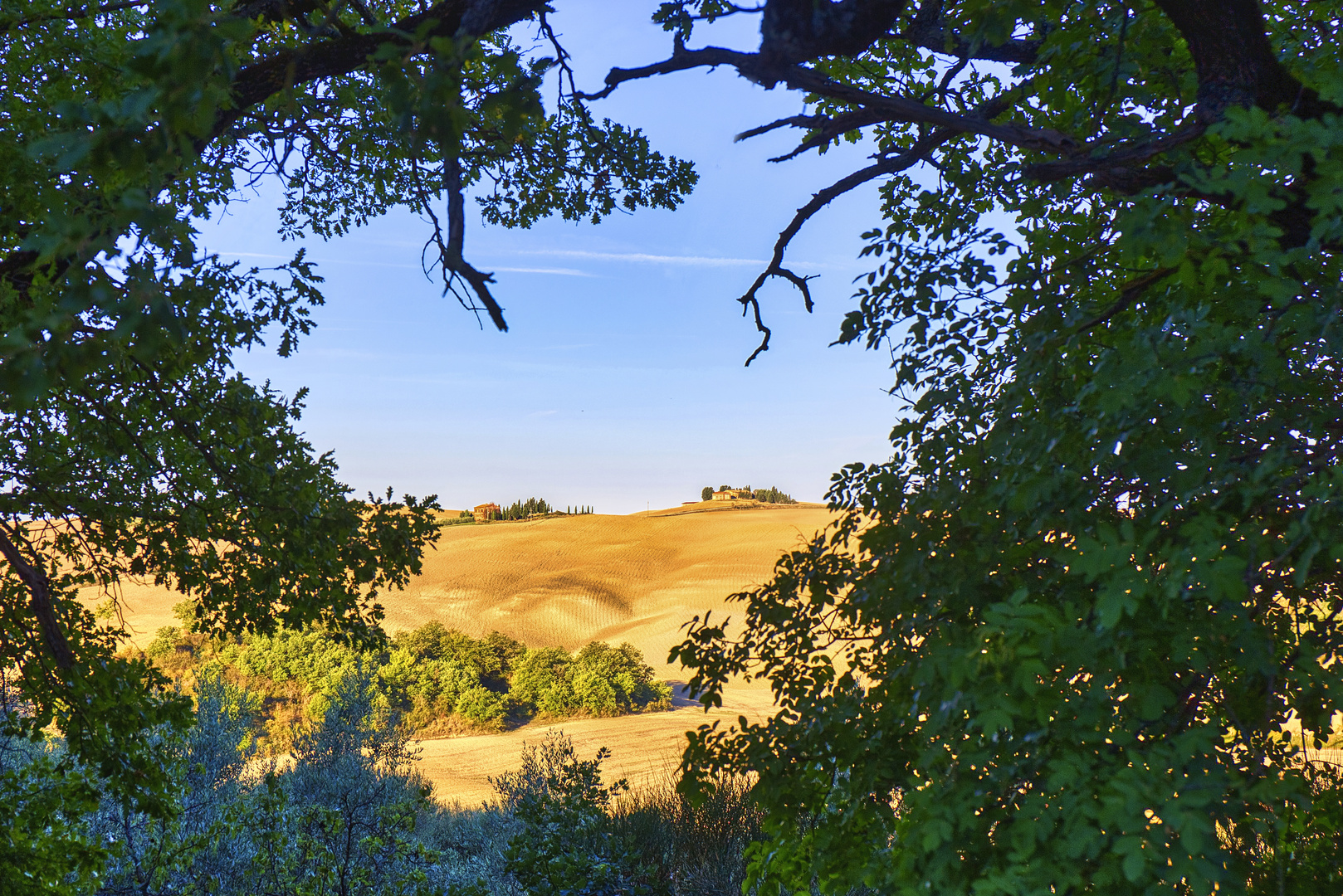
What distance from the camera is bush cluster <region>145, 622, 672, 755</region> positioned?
754 inches

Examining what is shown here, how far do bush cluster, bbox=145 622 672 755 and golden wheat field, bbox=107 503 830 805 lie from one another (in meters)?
0.88

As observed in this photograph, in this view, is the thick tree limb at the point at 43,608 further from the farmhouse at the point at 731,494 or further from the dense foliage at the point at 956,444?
the farmhouse at the point at 731,494

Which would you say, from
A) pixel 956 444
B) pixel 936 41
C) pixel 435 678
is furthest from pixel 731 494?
pixel 956 444

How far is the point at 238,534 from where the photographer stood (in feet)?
17.9

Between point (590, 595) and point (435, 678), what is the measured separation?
9.54 m

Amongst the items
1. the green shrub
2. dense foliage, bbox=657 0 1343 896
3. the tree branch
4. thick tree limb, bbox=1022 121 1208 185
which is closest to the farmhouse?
the green shrub

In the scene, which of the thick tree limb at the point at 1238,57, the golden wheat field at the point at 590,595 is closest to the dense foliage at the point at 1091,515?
the thick tree limb at the point at 1238,57

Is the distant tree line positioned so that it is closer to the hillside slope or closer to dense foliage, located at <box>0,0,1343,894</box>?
the hillside slope

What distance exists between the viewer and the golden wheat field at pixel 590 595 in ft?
54.6

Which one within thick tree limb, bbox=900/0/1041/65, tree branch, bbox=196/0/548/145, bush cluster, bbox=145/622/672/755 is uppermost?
thick tree limb, bbox=900/0/1041/65

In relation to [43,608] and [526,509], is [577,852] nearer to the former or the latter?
[43,608]

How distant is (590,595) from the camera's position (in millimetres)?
29484

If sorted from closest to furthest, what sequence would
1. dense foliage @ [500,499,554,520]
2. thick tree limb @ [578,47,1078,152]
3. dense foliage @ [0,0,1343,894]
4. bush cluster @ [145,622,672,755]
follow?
1. dense foliage @ [0,0,1343,894]
2. thick tree limb @ [578,47,1078,152]
3. bush cluster @ [145,622,672,755]
4. dense foliage @ [500,499,554,520]

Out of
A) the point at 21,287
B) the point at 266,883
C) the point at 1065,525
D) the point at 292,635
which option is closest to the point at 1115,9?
the point at 1065,525
